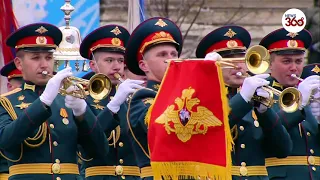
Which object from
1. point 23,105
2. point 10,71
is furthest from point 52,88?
point 10,71

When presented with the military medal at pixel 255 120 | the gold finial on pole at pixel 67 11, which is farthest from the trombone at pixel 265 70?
the gold finial on pole at pixel 67 11

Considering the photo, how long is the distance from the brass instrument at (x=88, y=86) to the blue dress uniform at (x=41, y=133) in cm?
21

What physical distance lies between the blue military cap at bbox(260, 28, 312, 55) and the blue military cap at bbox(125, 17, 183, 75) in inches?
63.9

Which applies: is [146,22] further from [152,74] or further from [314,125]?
[314,125]

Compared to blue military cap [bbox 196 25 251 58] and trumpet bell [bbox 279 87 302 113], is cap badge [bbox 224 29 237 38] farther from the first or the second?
trumpet bell [bbox 279 87 302 113]

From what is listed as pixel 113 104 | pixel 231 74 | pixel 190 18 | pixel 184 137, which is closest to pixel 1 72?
pixel 113 104

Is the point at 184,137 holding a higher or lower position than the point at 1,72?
lower

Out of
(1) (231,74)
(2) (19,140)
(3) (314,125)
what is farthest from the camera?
(3) (314,125)

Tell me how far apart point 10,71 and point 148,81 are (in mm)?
3544

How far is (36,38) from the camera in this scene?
13383 mm

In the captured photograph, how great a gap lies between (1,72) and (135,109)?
346 cm

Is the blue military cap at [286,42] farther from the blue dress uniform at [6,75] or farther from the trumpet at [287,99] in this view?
the blue dress uniform at [6,75]

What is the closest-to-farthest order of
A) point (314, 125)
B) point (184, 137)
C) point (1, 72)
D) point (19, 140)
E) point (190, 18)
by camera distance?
point (184, 137) < point (19, 140) < point (314, 125) < point (1, 72) < point (190, 18)

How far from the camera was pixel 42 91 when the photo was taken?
1330 centimetres
